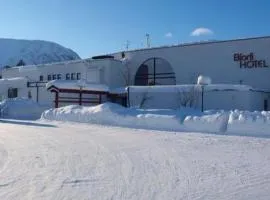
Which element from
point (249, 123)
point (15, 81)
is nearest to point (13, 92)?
point (15, 81)

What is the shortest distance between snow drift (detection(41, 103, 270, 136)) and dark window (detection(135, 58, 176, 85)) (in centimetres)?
1647

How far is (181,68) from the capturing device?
1614 inches

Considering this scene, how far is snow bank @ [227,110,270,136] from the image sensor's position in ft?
58.9

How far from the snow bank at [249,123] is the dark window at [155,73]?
23.0m

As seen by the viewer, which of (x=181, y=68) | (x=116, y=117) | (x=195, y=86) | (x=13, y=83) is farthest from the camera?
(x=13, y=83)

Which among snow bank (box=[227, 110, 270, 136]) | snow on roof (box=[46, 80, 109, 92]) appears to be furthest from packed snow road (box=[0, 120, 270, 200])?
snow on roof (box=[46, 80, 109, 92])

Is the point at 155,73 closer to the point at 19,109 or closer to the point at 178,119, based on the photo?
the point at 19,109

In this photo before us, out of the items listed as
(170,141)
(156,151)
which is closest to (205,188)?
(156,151)

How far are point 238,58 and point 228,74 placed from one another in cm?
157

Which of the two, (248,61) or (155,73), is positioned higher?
(248,61)

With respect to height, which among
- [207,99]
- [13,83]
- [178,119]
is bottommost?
[178,119]

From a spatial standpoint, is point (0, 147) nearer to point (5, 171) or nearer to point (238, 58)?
point (5, 171)

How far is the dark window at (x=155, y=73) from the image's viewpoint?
42.3 meters

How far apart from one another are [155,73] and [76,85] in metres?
8.40
